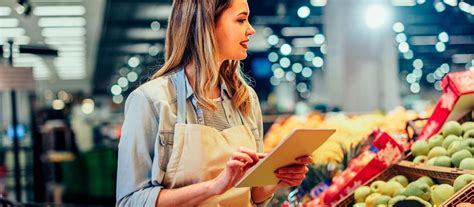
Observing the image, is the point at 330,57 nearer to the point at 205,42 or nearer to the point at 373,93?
the point at 373,93

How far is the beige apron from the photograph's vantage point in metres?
1.88

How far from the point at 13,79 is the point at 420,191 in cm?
555

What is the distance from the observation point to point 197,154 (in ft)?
6.18

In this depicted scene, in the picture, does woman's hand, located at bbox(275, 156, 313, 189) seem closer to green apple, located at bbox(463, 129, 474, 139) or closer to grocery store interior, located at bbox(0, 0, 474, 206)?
grocery store interior, located at bbox(0, 0, 474, 206)

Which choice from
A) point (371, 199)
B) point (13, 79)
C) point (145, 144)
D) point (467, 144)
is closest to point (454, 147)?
point (467, 144)

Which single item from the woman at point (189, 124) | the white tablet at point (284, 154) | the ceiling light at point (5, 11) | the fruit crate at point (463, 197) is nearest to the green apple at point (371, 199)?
the fruit crate at point (463, 197)

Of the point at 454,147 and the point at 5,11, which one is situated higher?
the point at 5,11

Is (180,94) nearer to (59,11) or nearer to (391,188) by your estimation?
(391,188)

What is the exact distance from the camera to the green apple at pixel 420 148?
3.06m

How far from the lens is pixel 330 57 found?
12461mm

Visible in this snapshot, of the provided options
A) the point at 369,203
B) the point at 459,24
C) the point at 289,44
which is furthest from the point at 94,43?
the point at 369,203

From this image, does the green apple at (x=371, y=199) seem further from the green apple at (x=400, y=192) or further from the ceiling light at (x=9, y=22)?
the ceiling light at (x=9, y=22)

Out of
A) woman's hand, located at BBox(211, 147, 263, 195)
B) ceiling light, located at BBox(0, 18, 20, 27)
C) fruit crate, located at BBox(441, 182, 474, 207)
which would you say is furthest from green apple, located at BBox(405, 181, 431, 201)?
ceiling light, located at BBox(0, 18, 20, 27)

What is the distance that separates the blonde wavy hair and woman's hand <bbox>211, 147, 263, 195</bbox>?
26 cm
